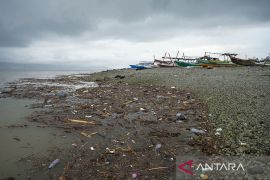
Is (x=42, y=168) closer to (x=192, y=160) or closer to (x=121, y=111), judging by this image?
(x=192, y=160)

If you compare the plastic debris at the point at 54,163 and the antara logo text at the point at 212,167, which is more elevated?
the antara logo text at the point at 212,167

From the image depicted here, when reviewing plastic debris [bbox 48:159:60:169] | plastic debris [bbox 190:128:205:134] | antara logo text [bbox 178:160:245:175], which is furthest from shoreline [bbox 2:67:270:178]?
plastic debris [bbox 48:159:60:169]

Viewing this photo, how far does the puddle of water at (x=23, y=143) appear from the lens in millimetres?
4746

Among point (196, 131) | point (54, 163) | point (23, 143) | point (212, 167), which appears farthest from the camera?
point (196, 131)

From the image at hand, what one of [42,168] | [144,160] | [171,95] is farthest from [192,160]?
[171,95]

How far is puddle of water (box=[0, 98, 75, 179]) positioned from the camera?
15.6ft

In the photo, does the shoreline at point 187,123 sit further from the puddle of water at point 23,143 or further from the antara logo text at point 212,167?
the puddle of water at point 23,143

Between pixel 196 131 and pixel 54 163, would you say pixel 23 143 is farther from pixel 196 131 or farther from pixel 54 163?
pixel 196 131

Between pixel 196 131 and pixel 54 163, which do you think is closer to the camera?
pixel 54 163

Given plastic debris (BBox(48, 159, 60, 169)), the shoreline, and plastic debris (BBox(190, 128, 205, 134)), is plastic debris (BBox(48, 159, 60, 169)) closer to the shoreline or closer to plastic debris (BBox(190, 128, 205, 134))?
the shoreline

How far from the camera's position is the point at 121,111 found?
9.48 m

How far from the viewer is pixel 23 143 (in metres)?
6.12

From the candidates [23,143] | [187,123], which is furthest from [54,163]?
[187,123]

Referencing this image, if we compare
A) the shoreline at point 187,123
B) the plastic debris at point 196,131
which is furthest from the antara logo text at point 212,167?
the plastic debris at point 196,131
